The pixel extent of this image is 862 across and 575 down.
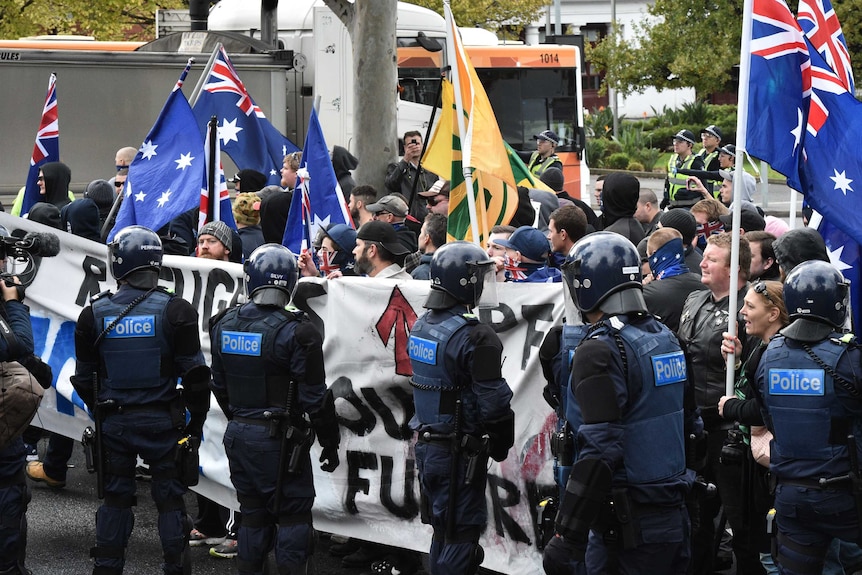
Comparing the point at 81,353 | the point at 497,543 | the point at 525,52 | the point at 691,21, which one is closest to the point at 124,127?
the point at 525,52

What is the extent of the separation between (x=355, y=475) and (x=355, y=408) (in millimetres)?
408

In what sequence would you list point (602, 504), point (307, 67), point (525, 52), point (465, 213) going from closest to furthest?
point (602, 504), point (465, 213), point (307, 67), point (525, 52)

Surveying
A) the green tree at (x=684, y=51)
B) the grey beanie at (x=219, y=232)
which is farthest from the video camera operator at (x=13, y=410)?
the green tree at (x=684, y=51)

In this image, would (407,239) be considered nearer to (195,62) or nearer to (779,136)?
(779,136)

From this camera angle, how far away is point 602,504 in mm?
4949

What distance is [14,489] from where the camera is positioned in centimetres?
661

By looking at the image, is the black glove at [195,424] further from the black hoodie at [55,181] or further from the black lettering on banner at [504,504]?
the black hoodie at [55,181]

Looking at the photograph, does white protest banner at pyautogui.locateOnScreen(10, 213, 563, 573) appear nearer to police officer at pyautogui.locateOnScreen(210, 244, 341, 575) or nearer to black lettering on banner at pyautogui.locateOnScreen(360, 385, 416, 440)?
black lettering on banner at pyautogui.locateOnScreen(360, 385, 416, 440)

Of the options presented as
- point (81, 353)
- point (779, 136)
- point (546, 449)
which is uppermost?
point (779, 136)

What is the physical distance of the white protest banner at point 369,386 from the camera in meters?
6.66

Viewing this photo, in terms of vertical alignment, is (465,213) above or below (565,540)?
above

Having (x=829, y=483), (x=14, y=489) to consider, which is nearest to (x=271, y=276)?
(x=14, y=489)

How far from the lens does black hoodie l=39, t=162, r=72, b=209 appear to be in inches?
445

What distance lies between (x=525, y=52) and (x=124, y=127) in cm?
738
